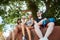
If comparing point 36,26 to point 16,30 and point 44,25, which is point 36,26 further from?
point 16,30

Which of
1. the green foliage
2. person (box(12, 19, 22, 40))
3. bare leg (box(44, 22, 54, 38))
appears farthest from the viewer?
the green foliage

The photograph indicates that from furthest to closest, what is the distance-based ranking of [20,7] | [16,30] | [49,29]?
[20,7] → [16,30] → [49,29]

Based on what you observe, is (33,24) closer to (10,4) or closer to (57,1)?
(57,1)

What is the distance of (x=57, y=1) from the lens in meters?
6.84

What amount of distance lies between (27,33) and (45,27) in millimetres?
367

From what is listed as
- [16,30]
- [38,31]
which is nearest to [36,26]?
[38,31]

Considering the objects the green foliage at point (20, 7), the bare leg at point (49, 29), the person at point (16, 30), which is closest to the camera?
the bare leg at point (49, 29)

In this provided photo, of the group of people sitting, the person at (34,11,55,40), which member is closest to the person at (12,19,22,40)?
the group of people sitting

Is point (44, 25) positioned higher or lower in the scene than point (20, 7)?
higher

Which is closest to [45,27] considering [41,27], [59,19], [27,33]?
[41,27]

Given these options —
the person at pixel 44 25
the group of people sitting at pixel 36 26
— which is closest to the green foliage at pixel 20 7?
the group of people sitting at pixel 36 26

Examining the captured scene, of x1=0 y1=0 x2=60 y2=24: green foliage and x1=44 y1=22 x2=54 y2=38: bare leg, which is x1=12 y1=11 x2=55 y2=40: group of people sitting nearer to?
x1=44 y1=22 x2=54 y2=38: bare leg

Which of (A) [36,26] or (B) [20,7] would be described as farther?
(B) [20,7]

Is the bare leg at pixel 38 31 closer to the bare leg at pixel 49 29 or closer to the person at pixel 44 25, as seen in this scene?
the person at pixel 44 25
